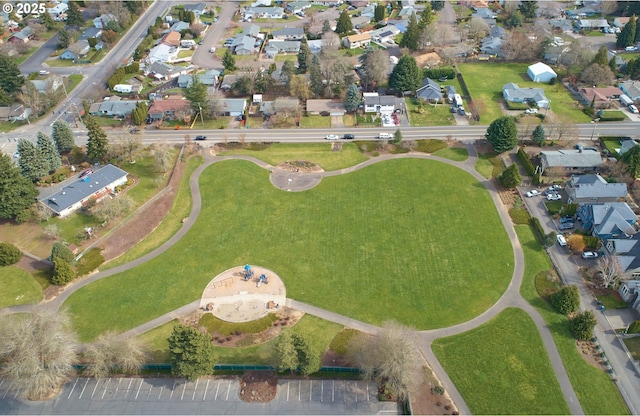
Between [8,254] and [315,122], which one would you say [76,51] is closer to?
[315,122]

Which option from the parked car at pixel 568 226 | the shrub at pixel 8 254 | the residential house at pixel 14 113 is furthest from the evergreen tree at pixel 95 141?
the parked car at pixel 568 226

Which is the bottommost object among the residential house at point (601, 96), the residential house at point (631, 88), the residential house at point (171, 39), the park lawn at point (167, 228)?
the park lawn at point (167, 228)

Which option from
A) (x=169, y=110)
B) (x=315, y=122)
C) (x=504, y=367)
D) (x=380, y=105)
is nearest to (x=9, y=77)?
(x=169, y=110)

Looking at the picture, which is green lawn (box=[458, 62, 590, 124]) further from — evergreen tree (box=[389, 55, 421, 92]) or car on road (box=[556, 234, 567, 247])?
car on road (box=[556, 234, 567, 247])

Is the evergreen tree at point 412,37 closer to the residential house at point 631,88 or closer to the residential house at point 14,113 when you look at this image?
the residential house at point 631,88

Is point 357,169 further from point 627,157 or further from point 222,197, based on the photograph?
point 627,157

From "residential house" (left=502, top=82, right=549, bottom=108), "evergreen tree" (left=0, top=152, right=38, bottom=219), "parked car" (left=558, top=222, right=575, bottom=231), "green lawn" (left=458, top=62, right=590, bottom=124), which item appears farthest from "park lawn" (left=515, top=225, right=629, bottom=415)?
"evergreen tree" (left=0, top=152, right=38, bottom=219)
